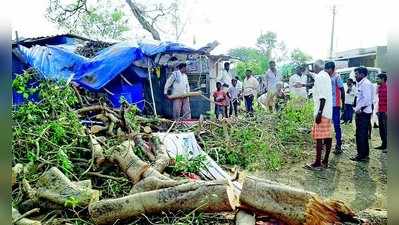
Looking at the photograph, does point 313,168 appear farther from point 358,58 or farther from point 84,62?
point 358,58

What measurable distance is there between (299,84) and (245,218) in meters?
5.91

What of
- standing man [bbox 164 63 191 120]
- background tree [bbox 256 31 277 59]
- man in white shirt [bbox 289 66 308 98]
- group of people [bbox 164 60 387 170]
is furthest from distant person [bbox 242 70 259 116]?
background tree [bbox 256 31 277 59]

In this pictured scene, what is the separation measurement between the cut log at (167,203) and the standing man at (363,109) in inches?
114

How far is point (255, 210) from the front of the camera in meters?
2.95

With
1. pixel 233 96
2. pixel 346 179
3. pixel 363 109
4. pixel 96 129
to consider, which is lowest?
pixel 346 179

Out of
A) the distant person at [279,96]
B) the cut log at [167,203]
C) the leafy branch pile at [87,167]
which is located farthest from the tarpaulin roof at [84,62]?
the cut log at [167,203]

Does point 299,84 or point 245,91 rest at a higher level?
point 299,84

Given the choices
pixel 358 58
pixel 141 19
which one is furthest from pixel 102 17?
pixel 358 58

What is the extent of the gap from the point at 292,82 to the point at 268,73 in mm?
980

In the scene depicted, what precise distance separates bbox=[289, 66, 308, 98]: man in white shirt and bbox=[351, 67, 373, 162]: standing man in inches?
111

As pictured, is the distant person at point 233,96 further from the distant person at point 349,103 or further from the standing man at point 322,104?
the standing man at point 322,104

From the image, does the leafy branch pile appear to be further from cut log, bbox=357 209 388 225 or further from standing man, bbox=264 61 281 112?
standing man, bbox=264 61 281 112

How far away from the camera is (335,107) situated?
216 inches

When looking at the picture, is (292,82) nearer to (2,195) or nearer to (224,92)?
(224,92)
